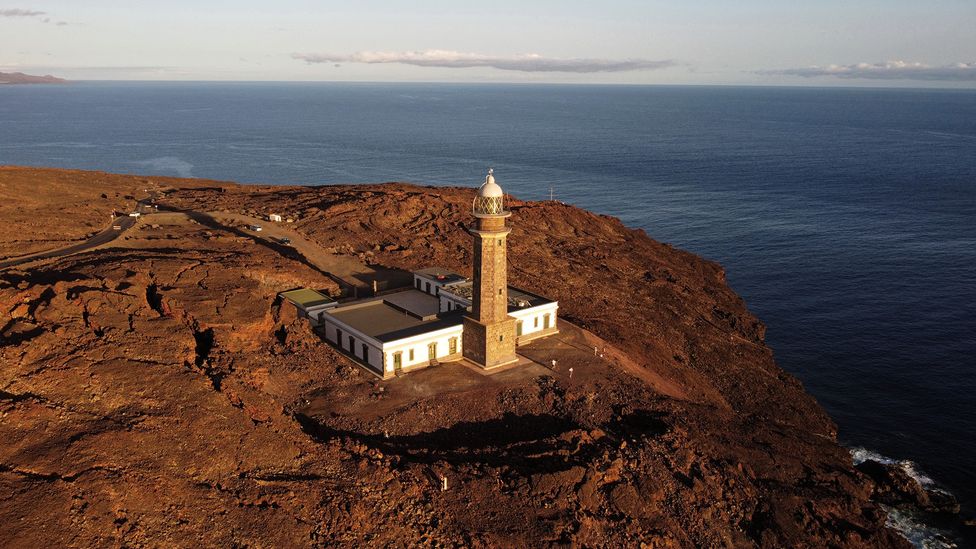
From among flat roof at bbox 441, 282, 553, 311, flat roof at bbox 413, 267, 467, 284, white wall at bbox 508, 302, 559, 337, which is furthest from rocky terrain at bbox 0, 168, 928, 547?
flat roof at bbox 413, 267, 467, 284

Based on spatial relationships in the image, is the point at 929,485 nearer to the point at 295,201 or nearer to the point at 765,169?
the point at 295,201

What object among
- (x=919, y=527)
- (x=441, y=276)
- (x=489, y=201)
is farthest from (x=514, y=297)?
(x=919, y=527)

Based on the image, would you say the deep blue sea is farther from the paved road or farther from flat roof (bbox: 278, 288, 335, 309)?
the paved road

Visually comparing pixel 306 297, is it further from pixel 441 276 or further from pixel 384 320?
pixel 441 276

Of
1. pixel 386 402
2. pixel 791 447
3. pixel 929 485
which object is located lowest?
pixel 929 485

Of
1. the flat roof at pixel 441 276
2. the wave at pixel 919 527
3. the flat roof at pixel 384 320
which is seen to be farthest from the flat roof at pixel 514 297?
the wave at pixel 919 527

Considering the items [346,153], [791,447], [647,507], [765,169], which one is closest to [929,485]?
[791,447]
